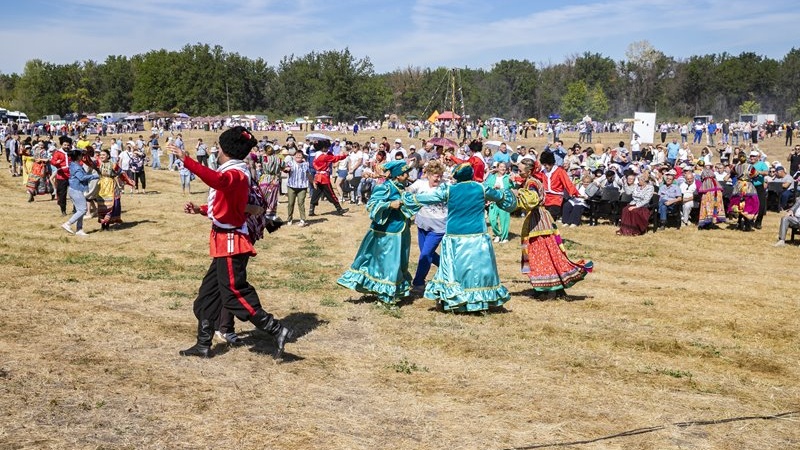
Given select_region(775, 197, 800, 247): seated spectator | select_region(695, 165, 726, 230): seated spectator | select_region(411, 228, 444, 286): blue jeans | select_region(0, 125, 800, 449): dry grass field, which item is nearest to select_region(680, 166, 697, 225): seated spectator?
select_region(695, 165, 726, 230): seated spectator

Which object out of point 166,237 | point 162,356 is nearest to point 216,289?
point 162,356

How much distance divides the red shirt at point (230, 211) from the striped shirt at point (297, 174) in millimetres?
11326

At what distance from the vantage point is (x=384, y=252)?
1052 centimetres

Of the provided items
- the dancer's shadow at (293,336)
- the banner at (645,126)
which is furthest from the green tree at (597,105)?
the dancer's shadow at (293,336)

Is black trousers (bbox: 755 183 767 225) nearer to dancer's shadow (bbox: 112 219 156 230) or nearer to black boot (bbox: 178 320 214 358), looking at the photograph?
dancer's shadow (bbox: 112 219 156 230)

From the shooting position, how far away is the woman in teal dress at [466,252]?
1005cm

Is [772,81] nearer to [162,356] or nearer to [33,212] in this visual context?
[33,212]

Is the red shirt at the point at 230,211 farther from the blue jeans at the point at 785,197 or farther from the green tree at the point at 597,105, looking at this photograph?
the green tree at the point at 597,105

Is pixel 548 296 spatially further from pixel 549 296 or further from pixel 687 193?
pixel 687 193

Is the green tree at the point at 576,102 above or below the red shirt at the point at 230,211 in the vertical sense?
above

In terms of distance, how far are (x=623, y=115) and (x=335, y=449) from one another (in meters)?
87.7

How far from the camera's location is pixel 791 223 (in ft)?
55.2

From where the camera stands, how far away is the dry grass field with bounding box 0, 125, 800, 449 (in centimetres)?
623

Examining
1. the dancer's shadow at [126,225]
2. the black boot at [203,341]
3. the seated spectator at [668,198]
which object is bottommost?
the dancer's shadow at [126,225]
